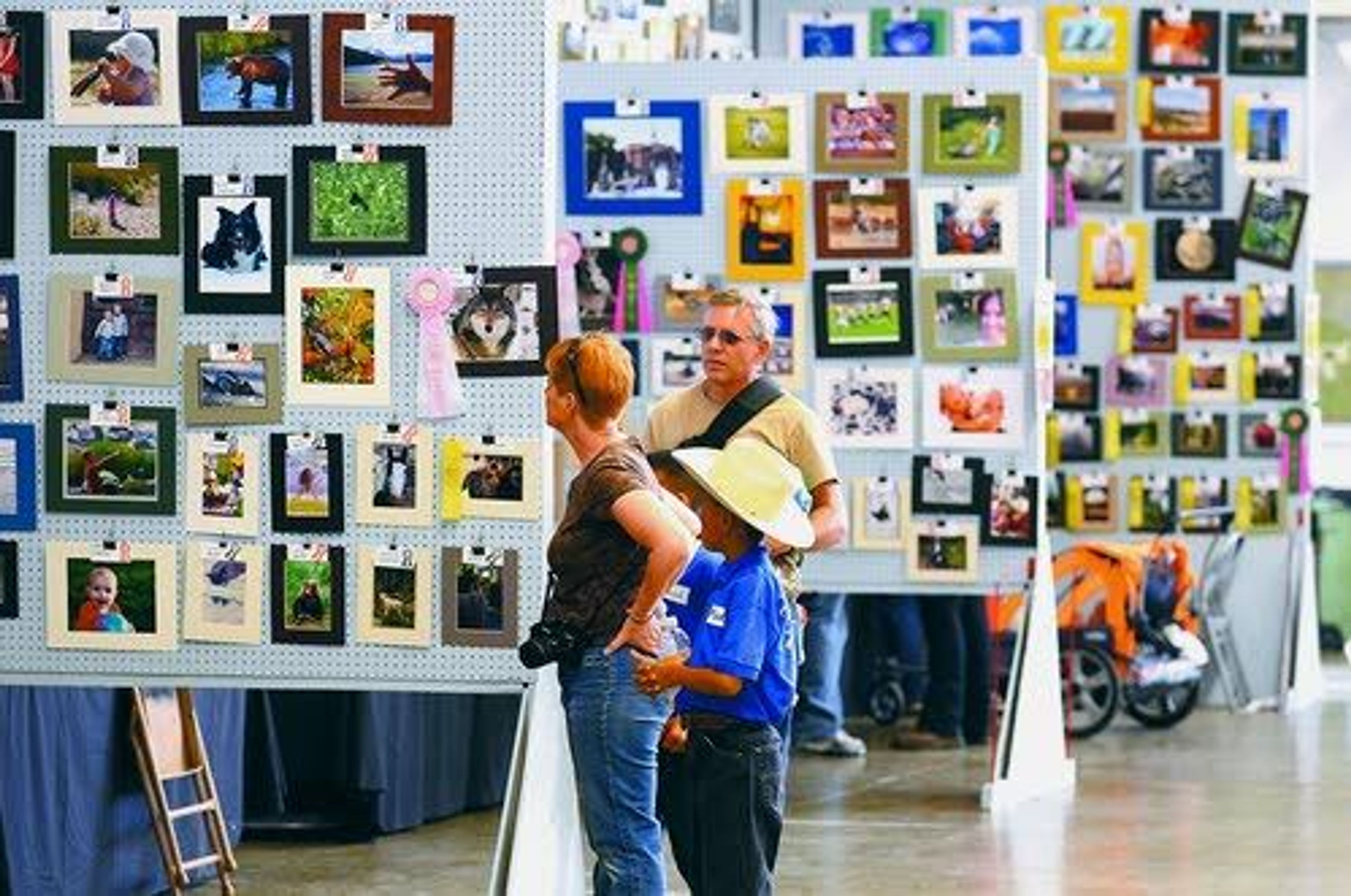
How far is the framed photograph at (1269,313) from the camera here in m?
16.9

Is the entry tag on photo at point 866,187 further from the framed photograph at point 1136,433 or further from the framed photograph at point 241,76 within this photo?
the framed photograph at point 1136,433

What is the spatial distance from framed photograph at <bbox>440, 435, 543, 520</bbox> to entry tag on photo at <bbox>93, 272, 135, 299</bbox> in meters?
0.84

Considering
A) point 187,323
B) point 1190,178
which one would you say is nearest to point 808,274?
point 187,323

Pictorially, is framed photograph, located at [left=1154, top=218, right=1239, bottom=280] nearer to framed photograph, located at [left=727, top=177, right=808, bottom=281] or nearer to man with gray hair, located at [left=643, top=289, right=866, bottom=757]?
framed photograph, located at [left=727, top=177, right=808, bottom=281]

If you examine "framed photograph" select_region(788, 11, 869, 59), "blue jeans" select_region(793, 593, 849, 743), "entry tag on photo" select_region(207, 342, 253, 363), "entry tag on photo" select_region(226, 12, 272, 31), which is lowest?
"blue jeans" select_region(793, 593, 849, 743)

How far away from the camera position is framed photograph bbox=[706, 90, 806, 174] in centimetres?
1213

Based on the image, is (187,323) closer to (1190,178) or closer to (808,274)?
(808,274)

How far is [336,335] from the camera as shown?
27.6 feet

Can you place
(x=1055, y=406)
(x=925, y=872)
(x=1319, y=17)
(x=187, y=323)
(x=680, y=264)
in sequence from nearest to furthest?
1. (x=187, y=323)
2. (x=925, y=872)
3. (x=680, y=264)
4. (x=1055, y=406)
5. (x=1319, y=17)

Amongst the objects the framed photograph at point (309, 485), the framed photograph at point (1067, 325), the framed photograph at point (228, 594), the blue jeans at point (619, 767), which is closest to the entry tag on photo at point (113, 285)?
the framed photograph at point (309, 485)

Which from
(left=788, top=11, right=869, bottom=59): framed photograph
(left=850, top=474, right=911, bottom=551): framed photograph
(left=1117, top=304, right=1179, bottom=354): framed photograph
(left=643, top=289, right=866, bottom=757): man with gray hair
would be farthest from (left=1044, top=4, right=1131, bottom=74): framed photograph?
(left=643, top=289, right=866, bottom=757): man with gray hair

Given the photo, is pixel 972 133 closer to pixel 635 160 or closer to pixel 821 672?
pixel 635 160

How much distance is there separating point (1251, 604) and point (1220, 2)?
283 centimetres

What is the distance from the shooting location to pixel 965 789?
1337 centimetres
